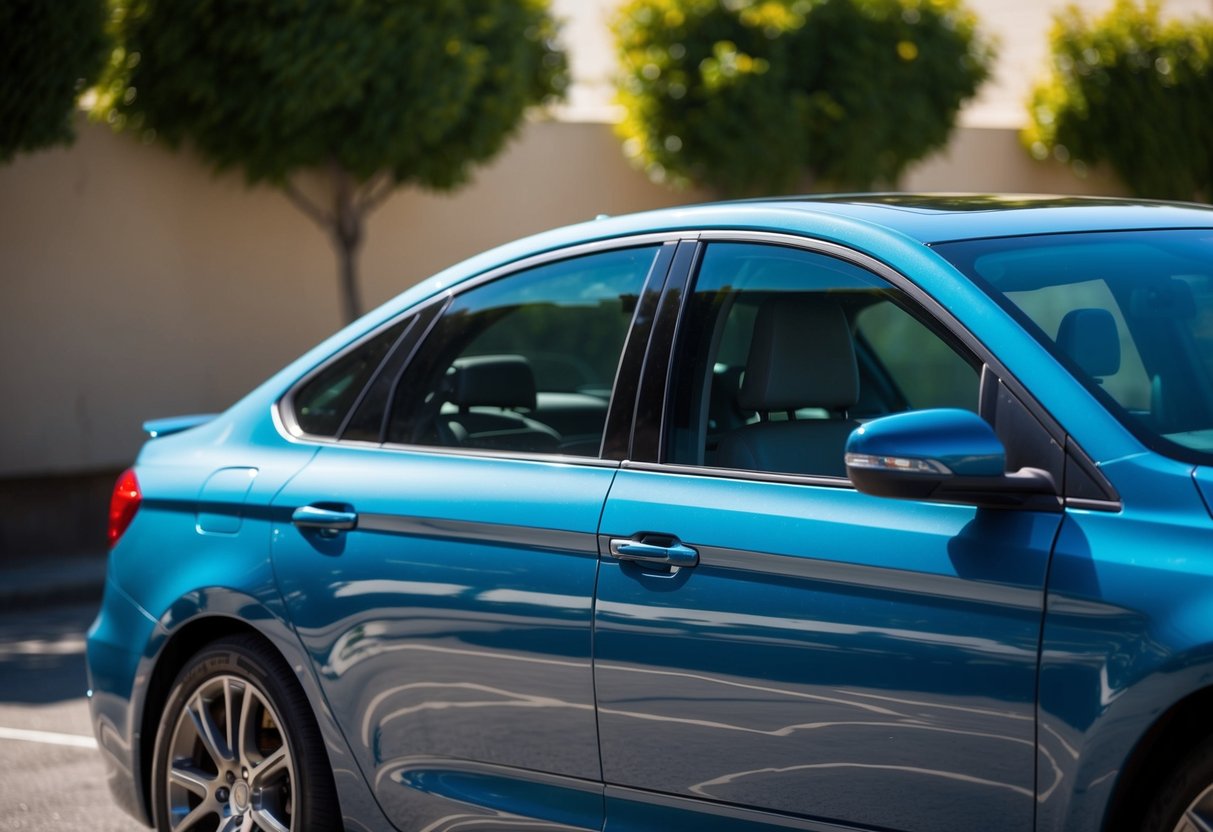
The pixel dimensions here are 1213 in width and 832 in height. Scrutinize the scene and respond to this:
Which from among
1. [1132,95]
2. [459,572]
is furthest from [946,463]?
[1132,95]

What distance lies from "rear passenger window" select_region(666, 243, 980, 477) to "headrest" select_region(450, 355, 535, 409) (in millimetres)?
586

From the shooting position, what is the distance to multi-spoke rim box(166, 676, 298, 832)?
13.3ft

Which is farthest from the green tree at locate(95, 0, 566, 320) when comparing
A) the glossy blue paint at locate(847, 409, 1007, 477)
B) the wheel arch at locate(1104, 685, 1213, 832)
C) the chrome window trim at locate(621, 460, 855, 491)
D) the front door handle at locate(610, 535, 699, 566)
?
the wheel arch at locate(1104, 685, 1213, 832)

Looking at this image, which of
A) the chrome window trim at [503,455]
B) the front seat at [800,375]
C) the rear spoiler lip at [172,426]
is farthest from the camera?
the rear spoiler lip at [172,426]

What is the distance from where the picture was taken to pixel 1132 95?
63.9ft

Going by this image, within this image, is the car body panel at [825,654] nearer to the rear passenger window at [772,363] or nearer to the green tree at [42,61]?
the rear passenger window at [772,363]

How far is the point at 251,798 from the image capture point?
4.09 meters

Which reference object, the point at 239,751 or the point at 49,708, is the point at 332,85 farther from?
the point at 239,751

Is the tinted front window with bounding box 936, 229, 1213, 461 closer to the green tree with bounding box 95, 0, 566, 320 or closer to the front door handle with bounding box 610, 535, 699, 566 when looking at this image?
the front door handle with bounding box 610, 535, 699, 566

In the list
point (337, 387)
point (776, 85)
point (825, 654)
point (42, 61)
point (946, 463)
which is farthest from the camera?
point (776, 85)

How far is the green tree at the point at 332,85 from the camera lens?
38.7 feet

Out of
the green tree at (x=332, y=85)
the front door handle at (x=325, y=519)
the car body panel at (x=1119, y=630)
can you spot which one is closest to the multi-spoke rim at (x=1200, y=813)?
Answer: the car body panel at (x=1119, y=630)

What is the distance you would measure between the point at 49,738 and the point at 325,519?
3.08m

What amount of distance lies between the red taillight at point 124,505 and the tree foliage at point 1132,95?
16.7 metres
